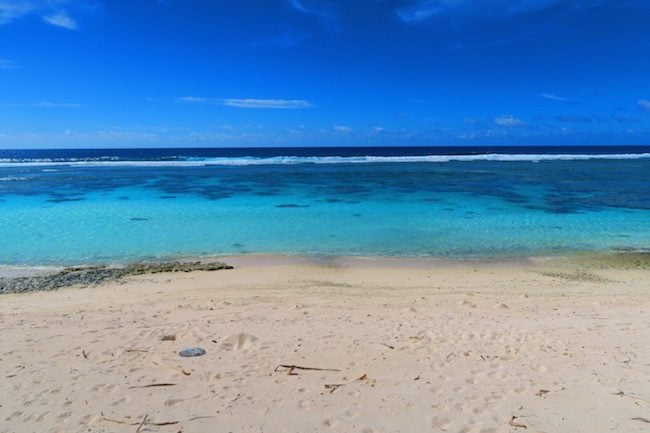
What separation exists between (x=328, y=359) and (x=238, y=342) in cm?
125

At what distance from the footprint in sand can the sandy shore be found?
0.01m

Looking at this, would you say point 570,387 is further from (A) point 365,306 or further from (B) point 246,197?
(B) point 246,197

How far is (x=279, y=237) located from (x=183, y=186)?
16.0 m

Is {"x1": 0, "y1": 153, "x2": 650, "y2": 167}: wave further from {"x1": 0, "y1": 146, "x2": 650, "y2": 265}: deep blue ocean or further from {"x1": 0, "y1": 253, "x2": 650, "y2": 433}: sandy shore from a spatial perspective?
{"x1": 0, "y1": 253, "x2": 650, "y2": 433}: sandy shore

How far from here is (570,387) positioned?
422 centimetres

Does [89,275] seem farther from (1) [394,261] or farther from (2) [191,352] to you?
(1) [394,261]

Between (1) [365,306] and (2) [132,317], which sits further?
(1) [365,306]

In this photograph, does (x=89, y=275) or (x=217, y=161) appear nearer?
(x=89, y=275)

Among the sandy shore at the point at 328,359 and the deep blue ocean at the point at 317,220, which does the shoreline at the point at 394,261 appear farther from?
the sandy shore at the point at 328,359

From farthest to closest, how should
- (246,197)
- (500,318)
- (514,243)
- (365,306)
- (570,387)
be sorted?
1. (246,197)
2. (514,243)
3. (365,306)
4. (500,318)
5. (570,387)

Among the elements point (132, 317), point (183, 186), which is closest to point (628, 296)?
point (132, 317)

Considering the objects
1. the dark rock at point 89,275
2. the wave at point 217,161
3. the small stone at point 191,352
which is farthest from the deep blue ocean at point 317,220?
the wave at point 217,161

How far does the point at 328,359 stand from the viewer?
Answer: 4.91 meters

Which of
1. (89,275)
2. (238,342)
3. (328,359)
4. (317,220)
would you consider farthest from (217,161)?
(328,359)
